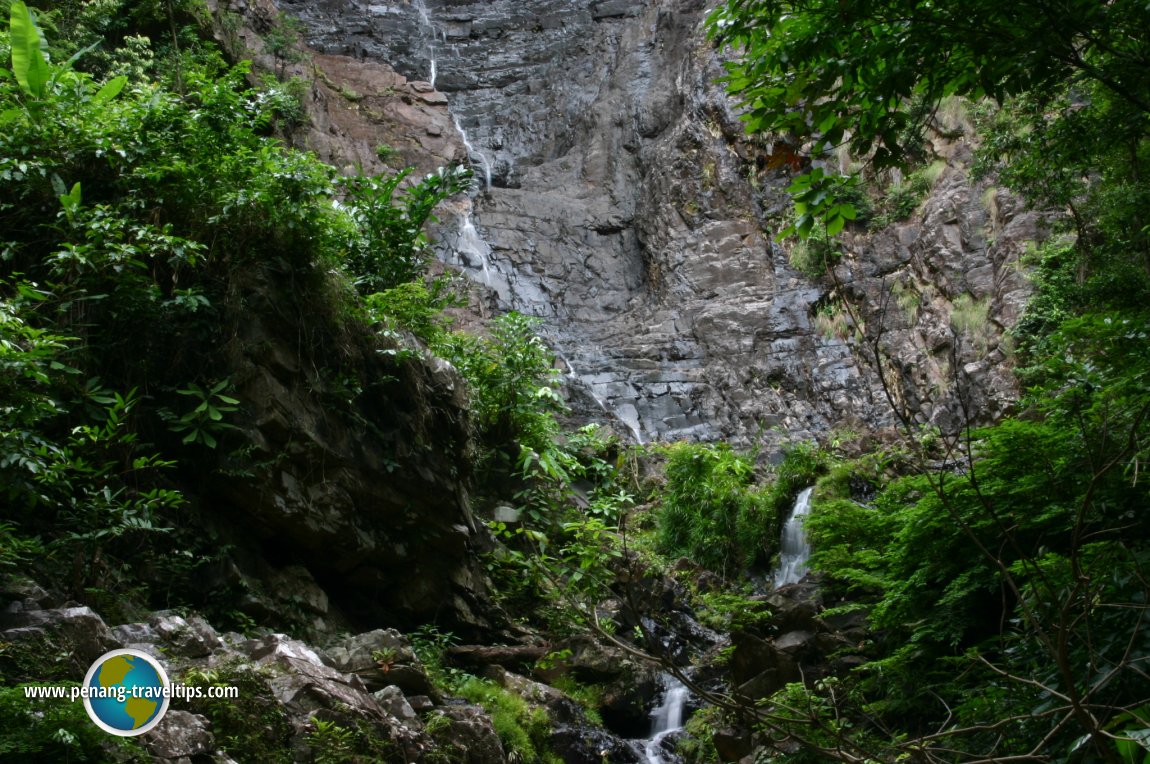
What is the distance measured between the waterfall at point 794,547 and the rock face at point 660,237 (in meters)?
3.39

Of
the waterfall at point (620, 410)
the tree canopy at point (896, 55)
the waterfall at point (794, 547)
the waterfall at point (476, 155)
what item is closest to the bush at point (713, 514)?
the waterfall at point (794, 547)

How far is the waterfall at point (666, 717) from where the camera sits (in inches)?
305

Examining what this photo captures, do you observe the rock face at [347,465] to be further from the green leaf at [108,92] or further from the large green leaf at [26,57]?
the large green leaf at [26,57]

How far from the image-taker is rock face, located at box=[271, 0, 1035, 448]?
1599cm

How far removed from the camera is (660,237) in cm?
1991

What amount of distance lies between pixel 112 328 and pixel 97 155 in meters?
1.34

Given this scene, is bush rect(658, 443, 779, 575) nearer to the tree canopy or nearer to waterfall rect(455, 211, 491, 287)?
waterfall rect(455, 211, 491, 287)

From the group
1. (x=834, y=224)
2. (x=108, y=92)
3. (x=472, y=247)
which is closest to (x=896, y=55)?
(x=834, y=224)

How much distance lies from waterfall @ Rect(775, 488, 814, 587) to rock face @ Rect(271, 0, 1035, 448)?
11.1 ft

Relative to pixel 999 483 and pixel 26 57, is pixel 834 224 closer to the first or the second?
pixel 999 483

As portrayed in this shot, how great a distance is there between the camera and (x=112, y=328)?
19.4 feet

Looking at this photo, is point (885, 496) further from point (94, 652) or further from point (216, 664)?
point (94, 652)

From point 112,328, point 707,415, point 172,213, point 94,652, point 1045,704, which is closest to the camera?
point 1045,704

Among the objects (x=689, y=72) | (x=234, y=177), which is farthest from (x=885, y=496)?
(x=689, y=72)
